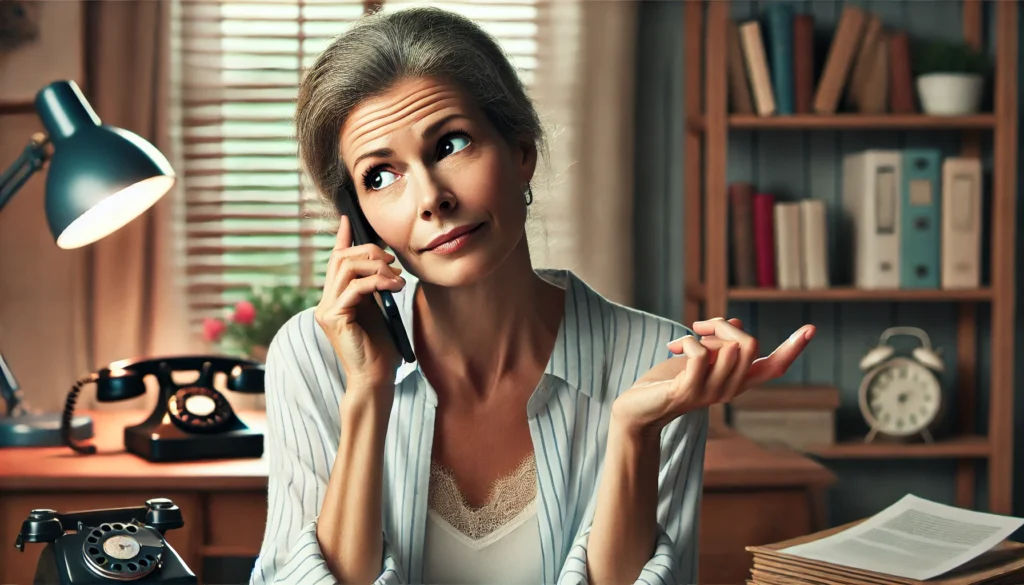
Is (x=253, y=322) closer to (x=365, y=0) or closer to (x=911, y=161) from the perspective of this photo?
(x=365, y=0)

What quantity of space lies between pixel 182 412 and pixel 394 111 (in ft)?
3.94

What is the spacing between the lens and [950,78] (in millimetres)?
2805

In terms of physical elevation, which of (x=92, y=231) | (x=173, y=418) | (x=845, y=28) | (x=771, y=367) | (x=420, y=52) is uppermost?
(x=845, y=28)

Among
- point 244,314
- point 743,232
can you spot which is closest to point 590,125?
point 743,232

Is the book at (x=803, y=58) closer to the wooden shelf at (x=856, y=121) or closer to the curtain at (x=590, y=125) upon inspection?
the wooden shelf at (x=856, y=121)

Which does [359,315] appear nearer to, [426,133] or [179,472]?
[426,133]

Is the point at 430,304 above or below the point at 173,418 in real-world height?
above

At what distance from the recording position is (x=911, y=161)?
2807 mm

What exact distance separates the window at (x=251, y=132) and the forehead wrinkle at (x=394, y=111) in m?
1.70

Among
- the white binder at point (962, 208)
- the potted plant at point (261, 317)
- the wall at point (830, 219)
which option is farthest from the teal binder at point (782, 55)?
the potted plant at point (261, 317)

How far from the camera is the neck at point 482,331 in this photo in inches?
55.4

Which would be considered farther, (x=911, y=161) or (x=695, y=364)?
(x=911, y=161)

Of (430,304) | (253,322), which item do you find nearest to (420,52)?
(430,304)

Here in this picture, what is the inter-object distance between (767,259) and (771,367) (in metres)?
1.90
